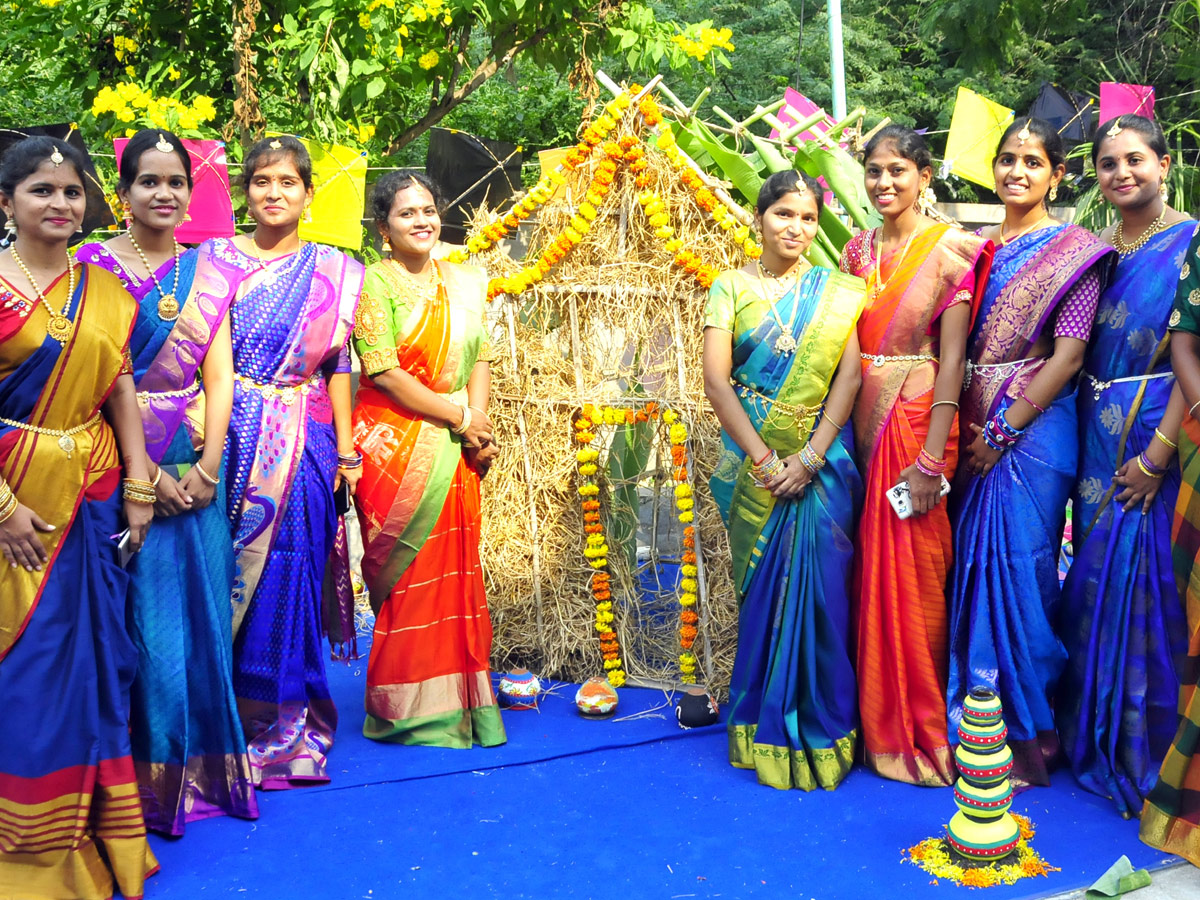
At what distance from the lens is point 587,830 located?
3.49 metres

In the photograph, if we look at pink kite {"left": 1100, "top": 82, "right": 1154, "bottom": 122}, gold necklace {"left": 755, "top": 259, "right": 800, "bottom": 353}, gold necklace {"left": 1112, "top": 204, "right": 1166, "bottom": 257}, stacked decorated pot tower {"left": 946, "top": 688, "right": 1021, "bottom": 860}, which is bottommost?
stacked decorated pot tower {"left": 946, "top": 688, "right": 1021, "bottom": 860}

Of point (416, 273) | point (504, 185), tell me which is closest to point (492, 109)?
point (504, 185)

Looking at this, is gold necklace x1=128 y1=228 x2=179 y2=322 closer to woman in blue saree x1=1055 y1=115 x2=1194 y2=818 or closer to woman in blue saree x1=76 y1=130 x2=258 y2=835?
woman in blue saree x1=76 y1=130 x2=258 y2=835

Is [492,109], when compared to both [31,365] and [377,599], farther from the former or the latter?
[31,365]

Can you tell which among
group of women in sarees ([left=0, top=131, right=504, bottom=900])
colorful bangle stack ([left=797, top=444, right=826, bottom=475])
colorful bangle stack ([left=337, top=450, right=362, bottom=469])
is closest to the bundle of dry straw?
group of women in sarees ([left=0, top=131, right=504, bottom=900])

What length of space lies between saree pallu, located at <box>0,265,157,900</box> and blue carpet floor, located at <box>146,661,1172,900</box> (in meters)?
0.26

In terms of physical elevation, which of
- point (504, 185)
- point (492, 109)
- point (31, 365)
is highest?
point (492, 109)

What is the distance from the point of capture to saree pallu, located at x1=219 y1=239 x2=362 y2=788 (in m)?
3.74

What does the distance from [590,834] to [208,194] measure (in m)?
3.09

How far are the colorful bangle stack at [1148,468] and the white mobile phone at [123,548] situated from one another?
3.11 metres

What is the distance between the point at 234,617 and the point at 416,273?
141 cm

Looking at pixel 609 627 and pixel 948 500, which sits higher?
pixel 948 500

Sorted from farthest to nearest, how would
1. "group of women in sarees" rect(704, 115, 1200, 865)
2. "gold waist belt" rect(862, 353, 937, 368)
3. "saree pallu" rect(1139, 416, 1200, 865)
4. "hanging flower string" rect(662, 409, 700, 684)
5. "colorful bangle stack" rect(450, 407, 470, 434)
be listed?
"hanging flower string" rect(662, 409, 700, 684) < "colorful bangle stack" rect(450, 407, 470, 434) < "gold waist belt" rect(862, 353, 937, 368) < "group of women in sarees" rect(704, 115, 1200, 865) < "saree pallu" rect(1139, 416, 1200, 865)

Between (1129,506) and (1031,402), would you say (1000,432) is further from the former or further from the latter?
(1129,506)
